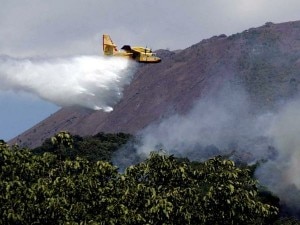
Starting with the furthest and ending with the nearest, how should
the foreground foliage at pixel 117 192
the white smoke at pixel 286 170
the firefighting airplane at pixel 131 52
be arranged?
the white smoke at pixel 286 170 → the firefighting airplane at pixel 131 52 → the foreground foliage at pixel 117 192

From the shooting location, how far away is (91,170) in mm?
28719

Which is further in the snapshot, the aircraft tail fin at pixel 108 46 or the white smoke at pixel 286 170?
the white smoke at pixel 286 170

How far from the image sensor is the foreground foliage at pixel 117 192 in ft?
85.4

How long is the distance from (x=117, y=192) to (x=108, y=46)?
56105mm

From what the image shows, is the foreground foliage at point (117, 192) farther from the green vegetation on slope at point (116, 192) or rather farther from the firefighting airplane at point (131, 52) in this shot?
the firefighting airplane at point (131, 52)

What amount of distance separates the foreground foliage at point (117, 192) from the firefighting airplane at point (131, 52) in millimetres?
51576

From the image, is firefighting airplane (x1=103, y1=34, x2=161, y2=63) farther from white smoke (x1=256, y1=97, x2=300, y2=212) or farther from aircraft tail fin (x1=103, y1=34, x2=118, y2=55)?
Answer: white smoke (x1=256, y1=97, x2=300, y2=212)

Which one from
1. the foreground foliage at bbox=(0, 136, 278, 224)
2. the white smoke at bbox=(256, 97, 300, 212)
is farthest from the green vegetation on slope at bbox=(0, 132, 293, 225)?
the white smoke at bbox=(256, 97, 300, 212)

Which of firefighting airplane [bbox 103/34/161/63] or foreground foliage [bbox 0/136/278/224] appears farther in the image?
firefighting airplane [bbox 103/34/161/63]

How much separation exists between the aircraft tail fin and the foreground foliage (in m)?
53.5

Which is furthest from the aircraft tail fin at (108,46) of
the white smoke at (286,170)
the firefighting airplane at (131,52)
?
the white smoke at (286,170)

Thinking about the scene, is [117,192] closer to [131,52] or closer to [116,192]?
[116,192]

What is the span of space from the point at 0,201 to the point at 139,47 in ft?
187

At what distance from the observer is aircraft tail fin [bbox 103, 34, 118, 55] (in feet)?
272
